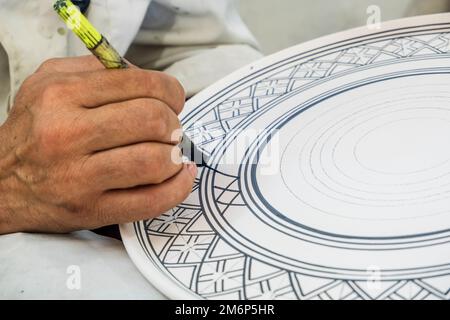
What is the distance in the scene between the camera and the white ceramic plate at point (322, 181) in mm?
584

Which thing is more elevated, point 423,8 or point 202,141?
point 423,8

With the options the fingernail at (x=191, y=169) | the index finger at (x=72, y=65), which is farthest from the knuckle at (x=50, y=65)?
the fingernail at (x=191, y=169)

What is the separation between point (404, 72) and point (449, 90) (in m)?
0.08

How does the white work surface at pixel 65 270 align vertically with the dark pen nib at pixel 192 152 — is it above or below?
below

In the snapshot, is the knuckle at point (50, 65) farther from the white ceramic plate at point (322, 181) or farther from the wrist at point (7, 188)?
the white ceramic plate at point (322, 181)

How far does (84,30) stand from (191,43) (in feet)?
1.69

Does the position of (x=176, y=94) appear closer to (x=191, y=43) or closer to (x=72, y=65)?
(x=72, y=65)

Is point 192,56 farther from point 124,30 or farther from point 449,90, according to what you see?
point 449,90

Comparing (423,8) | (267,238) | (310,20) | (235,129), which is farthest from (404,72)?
(310,20)

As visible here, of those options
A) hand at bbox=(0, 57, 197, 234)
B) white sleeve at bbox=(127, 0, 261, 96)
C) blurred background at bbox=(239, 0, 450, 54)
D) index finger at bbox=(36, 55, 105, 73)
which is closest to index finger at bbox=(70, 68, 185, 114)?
hand at bbox=(0, 57, 197, 234)

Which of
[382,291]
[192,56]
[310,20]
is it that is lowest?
[382,291]

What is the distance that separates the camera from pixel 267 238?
642 mm

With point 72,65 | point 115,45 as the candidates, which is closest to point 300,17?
point 115,45

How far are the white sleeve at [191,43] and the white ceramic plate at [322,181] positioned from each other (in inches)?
6.4
